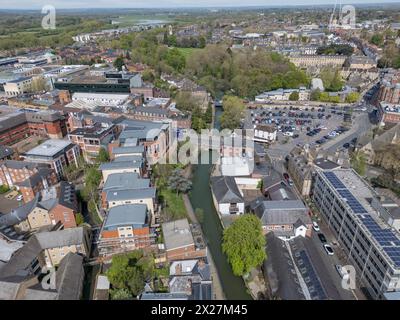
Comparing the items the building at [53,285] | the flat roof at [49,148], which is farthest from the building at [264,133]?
the building at [53,285]

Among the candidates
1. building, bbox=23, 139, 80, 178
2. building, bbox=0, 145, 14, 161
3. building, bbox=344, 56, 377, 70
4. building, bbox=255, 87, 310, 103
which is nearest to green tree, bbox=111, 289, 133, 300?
building, bbox=23, 139, 80, 178

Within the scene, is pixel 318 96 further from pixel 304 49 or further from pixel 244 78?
pixel 304 49

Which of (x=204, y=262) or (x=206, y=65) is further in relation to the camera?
(x=206, y=65)

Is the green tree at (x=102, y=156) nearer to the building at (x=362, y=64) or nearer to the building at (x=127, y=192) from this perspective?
the building at (x=127, y=192)

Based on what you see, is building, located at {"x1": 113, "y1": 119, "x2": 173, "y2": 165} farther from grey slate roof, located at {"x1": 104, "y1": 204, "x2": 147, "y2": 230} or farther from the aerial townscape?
grey slate roof, located at {"x1": 104, "y1": 204, "x2": 147, "y2": 230}

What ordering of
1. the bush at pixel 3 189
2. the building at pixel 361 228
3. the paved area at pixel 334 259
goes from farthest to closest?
the bush at pixel 3 189 < the paved area at pixel 334 259 < the building at pixel 361 228

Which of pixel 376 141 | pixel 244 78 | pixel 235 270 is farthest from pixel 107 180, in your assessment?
pixel 244 78
